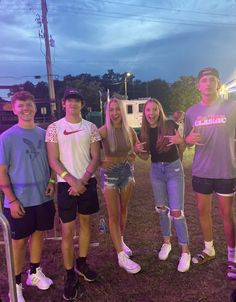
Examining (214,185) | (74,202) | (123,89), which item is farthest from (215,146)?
(123,89)

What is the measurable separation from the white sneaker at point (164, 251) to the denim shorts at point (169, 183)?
519 millimetres

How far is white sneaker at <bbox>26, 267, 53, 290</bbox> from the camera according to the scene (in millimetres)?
3381

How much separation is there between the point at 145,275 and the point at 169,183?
3.32 feet

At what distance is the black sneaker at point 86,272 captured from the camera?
3.49 meters

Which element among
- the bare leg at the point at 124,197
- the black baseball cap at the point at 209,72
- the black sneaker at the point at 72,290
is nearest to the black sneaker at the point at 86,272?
the black sneaker at the point at 72,290

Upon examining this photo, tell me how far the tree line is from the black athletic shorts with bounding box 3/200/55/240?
26.6 metres

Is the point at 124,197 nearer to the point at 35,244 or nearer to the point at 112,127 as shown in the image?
the point at 112,127

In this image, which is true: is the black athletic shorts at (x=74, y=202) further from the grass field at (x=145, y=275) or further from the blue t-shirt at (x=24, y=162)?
the grass field at (x=145, y=275)

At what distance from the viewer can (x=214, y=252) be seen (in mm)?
3908

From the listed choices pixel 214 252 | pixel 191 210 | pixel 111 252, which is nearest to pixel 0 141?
pixel 111 252

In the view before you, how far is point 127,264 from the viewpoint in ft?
12.1

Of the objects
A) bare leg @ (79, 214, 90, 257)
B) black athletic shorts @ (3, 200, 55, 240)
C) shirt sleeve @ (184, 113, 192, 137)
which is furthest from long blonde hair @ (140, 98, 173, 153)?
black athletic shorts @ (3, 200, 55, 240)

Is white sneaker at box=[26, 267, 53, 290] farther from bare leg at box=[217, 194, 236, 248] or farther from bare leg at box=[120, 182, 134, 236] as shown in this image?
bare leg at box=[217, 194, 236, 248]

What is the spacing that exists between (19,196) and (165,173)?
1.59 meters
